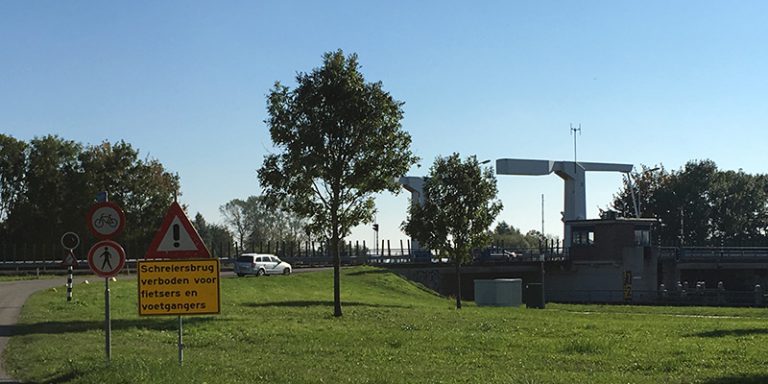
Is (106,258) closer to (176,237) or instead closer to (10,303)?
(176,237)

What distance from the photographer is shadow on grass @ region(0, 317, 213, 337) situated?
22203 mm

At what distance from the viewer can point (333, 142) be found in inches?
1300

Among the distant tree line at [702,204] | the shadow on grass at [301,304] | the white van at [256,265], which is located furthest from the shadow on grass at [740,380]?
the distant tree line at [702,204]

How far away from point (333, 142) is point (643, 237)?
48.7 meters

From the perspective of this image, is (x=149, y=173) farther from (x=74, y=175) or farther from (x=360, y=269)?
(x=360, y=269)

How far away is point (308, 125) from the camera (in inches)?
1286

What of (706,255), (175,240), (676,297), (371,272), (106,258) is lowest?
(676,297)

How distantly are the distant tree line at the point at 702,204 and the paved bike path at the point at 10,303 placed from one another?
84054mm

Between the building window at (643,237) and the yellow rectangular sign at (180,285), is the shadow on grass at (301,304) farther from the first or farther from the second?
the building window at (643,237)

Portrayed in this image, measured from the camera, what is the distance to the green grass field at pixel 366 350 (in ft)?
48.0

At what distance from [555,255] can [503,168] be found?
10488mm

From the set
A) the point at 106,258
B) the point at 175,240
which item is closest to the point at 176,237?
the point at 175,240

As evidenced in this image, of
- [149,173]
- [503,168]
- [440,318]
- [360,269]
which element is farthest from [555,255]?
[440,318]

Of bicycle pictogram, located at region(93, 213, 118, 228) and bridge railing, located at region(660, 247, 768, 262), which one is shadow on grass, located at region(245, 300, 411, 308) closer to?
bicycle pictogram, located at region(93, 213, 118, 228)
